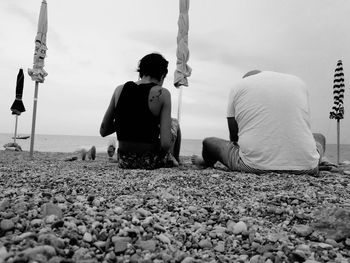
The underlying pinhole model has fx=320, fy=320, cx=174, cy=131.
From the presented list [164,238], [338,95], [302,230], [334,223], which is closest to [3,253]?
[164,238]

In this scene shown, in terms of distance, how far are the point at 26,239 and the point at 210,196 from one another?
1339 millimetres

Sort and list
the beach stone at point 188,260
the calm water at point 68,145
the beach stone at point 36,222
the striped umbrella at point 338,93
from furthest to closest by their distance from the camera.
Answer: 1. the calm water at point 68,145
2. the striped umbrella at point 338,93
3. the beach stone at point 36,222
4. the beach stone at point 188,260

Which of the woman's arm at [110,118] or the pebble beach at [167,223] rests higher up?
the woman's arm at [110,118]

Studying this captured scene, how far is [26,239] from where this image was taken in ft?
4.61

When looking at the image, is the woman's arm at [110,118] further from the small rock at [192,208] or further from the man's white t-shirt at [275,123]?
the small rock at [192,208]

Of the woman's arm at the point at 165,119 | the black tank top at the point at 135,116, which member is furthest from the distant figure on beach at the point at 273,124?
the black tank top at the point at 135,116

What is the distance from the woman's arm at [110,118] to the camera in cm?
380

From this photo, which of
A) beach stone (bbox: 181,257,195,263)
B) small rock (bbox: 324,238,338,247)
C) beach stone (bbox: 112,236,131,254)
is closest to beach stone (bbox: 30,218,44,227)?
beach stone (bbox: 112,236,131,254)

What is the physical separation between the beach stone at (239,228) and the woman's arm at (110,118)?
7.94ft

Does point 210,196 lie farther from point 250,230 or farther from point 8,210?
point 8,210

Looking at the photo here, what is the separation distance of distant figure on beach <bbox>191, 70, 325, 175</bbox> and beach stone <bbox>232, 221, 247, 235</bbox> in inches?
68.0

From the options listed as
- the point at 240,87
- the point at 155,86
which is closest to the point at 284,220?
the point at 240,87

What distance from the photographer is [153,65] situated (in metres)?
3.64

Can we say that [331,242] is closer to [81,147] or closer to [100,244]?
[100,244]
